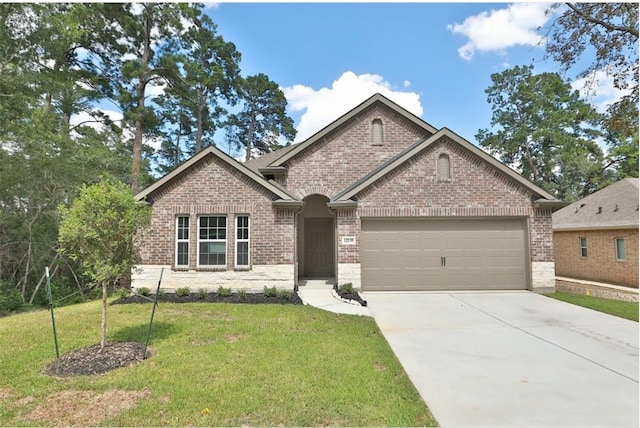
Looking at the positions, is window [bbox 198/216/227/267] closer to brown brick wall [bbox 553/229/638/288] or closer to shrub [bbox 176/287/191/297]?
shrub [bbox 176/287/191/297]

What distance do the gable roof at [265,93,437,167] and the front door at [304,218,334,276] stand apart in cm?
309

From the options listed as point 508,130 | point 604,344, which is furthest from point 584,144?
point 604,344

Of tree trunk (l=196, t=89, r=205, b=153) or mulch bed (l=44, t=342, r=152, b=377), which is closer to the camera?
mulch bed (l=44, t=342, r=152, b=377)

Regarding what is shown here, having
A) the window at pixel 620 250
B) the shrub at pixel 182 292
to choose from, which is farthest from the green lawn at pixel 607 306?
the shrub at pixel 182 292

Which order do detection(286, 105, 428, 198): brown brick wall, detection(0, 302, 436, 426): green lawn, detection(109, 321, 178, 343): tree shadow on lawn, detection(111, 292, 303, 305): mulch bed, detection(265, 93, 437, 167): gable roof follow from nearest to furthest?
1. detection(0, 302, 436, 426): green lawn
2. detection(109, 321, 178, 343): tree shadow on lawn
3. detection(111, 292, 303, 305): mulch bed
4. detection(265, 93, 437, 167): gable roof
5. detection(286, 105, 428, 198): brown brick wall

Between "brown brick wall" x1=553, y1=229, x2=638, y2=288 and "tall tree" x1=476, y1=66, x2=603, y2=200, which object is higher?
"tall tree" x1=476, y1=66, x2=603, y2=200

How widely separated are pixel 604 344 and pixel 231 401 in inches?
256

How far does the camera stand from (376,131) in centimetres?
1473

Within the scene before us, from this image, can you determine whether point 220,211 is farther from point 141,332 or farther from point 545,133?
point 545,133

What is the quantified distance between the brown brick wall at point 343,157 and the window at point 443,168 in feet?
9.56

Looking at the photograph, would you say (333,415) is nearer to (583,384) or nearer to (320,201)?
(583,384)

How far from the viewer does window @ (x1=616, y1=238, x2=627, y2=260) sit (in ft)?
49.1

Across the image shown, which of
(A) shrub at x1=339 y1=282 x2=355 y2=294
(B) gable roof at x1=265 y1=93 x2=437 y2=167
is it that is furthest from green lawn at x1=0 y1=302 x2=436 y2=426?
(B) gable roof at x1=265 y1=93 x2=437 y2=167

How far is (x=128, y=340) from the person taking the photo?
654 cm
